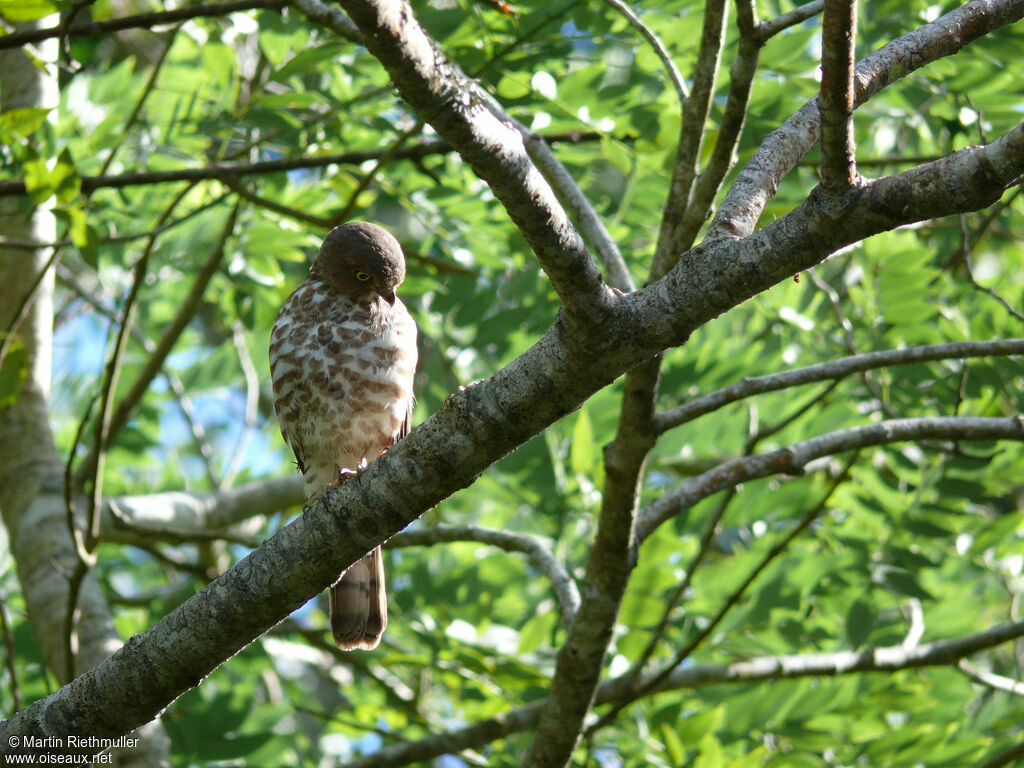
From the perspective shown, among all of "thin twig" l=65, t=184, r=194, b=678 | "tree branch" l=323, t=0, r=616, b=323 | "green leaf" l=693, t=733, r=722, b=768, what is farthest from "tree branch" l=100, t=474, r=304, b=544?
"tree branch" l=323, t=0, r=616, b=323

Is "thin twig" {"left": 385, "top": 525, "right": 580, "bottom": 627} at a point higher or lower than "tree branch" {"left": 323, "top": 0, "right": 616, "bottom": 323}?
higher

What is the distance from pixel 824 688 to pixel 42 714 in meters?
3.00

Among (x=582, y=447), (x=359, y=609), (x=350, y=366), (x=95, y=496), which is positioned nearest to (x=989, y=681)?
(x=582, y=447)

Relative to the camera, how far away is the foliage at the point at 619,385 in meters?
4.09

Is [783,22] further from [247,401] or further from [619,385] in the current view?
[247,401]

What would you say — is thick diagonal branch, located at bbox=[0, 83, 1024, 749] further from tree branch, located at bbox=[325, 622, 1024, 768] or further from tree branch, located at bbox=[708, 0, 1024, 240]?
tree branch, located at bbox=[325, 622, 1024, 768]

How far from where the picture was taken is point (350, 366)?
413 cm

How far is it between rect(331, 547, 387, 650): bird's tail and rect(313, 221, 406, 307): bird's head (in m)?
1.05

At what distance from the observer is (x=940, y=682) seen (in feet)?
15.5

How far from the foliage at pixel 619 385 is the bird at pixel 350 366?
0.29m

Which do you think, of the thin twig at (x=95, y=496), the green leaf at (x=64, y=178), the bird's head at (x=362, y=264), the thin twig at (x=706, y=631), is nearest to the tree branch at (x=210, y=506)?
the thin twig at (x=95, y=496)

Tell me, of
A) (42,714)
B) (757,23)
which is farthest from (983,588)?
(42,714)

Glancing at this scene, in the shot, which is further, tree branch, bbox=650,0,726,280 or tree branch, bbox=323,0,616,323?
tree branch, bbox=650,0,726,280

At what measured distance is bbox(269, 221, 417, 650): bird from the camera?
4129 millimetres
